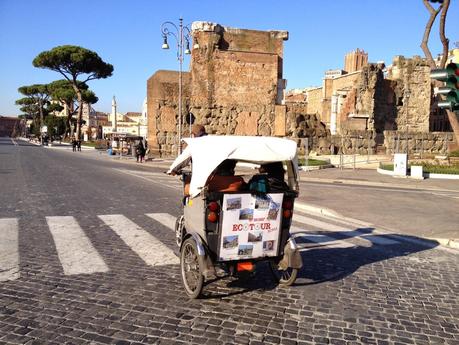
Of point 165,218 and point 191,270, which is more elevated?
point 191,270

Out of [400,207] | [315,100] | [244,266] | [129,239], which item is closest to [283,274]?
[244,266]

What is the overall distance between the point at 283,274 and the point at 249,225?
3.24 feet

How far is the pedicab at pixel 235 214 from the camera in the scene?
169 inches

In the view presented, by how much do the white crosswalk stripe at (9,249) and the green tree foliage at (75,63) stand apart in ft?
155

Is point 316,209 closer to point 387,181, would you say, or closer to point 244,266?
point 244,266

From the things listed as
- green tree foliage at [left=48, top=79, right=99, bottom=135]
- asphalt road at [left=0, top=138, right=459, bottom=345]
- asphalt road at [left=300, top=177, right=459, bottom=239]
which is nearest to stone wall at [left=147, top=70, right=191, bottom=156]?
asphalt road at [left=300, top=177, right=459, bottom=239]

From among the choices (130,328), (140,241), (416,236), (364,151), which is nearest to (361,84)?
(364,151)

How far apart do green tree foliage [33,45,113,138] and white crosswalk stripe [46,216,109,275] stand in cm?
4751

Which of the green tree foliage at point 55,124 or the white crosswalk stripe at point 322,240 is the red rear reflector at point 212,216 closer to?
the white crosswalk stripe at point 322,240

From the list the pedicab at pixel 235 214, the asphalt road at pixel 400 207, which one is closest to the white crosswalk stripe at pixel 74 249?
the pedicab at pixel 235 214

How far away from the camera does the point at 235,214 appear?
436 centimetres

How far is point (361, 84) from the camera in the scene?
123 feet

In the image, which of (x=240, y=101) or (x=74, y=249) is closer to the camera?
(x=74, y=249)

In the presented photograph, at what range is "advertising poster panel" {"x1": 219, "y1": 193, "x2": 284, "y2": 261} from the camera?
4.34 meters
